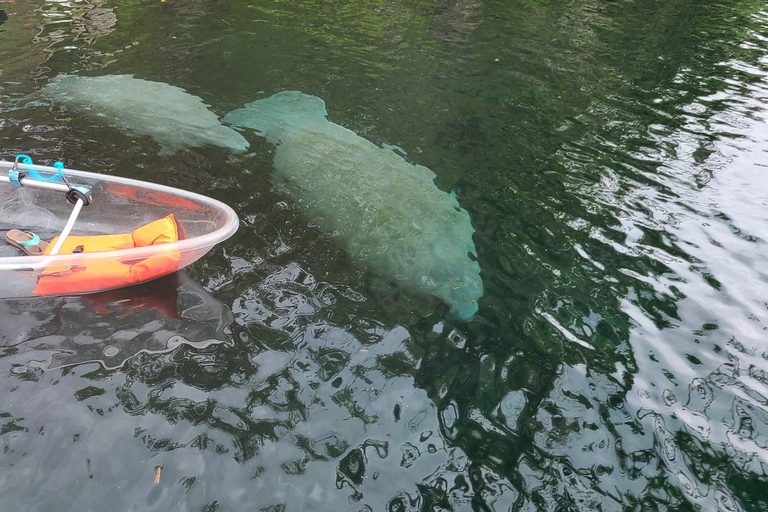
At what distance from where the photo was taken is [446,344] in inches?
177

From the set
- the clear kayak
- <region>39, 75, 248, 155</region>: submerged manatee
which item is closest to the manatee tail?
<region>39, 75, 248, 155</region>: submerged manatee

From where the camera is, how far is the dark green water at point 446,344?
348 cm

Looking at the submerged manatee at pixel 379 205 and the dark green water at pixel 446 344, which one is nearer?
the dark green water at pixel 446 344

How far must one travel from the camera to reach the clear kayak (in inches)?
171

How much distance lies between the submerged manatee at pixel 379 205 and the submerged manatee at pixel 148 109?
1.63ft

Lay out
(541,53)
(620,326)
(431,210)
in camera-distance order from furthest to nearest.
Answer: (541,53) < (431,210) < (620,326)

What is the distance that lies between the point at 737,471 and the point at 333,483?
278 centimetres

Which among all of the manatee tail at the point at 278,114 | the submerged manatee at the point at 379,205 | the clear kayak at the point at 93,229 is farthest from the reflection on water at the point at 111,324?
the manatee tail at the point at 278,114

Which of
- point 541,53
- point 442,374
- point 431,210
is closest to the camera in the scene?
point 442,374

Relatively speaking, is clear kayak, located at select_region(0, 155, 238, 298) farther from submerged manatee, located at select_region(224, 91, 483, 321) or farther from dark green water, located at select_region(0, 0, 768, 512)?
submerged manatee, located at select_region(224, 91, 483, 321)

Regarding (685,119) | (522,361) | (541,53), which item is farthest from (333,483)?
(541,53)

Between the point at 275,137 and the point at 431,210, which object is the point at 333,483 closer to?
the point at 431,210

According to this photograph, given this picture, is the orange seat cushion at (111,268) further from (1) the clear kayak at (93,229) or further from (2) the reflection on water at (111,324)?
(2) the reflection on water at (111,324)

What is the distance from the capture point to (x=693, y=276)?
5.33 metres
